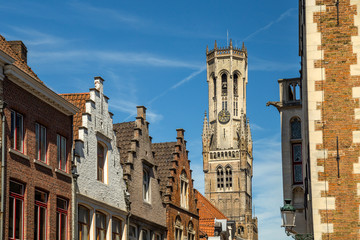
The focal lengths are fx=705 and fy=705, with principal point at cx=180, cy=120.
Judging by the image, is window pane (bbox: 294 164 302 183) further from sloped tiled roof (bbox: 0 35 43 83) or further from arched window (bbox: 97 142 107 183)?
sloped tiled roof (bbox: 0 35 43 83)

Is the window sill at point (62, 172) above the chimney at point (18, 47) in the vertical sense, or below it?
below

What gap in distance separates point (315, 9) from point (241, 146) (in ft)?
520

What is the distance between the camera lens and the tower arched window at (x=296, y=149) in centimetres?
2634

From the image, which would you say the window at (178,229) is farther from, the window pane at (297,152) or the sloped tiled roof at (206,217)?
the window pane at (297,152)

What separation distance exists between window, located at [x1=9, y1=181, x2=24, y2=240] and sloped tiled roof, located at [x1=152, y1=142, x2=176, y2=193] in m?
15.7

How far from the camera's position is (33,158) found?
2419cm

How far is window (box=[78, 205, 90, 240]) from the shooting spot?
92.2 ft

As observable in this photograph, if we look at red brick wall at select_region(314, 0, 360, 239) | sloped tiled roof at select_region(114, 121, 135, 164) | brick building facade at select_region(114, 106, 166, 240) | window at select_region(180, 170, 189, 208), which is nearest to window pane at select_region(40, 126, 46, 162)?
brick building facade at select_region(114, 106, 166, 240)

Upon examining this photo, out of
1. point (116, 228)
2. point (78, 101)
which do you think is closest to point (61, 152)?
point (78, 101)

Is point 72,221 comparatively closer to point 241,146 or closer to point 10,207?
point 10,207

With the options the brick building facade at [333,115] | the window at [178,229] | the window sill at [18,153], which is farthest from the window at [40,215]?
the window at [178,229]

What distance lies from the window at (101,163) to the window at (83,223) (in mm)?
2070

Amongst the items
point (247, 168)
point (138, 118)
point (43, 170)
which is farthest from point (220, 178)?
point (43, 170)

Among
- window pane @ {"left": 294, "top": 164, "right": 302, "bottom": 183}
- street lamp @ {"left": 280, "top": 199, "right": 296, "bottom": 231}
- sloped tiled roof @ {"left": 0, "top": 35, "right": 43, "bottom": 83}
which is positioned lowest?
street lamp @ {"left": 280, "top": 199, "right": 296, "bottom": 231}
